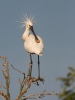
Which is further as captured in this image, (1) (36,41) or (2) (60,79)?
(1) (36,41)

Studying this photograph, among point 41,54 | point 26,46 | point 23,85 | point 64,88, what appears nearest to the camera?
point 64,88

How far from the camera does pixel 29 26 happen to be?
18578 mm

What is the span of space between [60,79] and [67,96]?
20cm

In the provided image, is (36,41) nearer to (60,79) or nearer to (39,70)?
(39,70)

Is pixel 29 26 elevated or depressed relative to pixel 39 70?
elevated

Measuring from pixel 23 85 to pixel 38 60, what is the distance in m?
2.75

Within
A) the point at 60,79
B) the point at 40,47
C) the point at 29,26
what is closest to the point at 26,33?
the point at 29,26

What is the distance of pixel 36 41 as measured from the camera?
17344 mm

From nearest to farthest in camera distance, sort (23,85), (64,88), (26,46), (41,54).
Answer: (64,88) → (23,85) → (41,54) → (26,46)

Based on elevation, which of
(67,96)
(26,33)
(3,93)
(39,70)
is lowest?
(67,96)

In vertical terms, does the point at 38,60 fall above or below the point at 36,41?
below

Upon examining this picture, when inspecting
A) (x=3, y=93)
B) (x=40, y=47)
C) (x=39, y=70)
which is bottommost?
(x=3, y=93)

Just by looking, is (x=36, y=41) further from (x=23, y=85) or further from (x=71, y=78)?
(x=71, y=78)

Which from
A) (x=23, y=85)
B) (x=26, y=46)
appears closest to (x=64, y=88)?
(x=23, y=85)
